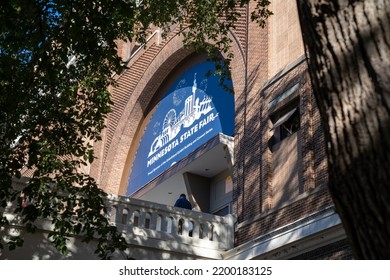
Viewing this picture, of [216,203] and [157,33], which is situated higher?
[157,33]

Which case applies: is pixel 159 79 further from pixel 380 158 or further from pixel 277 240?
pixel 380 158

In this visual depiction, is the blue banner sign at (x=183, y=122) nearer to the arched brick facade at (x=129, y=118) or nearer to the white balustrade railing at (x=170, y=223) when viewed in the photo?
the arched brick facade at (x=129, y=118)

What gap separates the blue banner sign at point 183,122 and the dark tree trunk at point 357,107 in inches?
698

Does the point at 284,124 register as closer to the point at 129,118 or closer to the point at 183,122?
the point at 183,122

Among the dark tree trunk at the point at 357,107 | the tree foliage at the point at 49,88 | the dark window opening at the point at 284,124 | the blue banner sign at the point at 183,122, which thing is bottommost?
the dark tree trunk at the point at 357,107

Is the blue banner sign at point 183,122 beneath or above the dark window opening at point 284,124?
above

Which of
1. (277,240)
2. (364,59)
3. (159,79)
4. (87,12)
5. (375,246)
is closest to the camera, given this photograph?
(375,246)

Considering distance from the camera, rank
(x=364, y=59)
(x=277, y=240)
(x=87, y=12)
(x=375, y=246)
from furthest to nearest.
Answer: (x=277, y=240) → (x=87, y=12) → (x=364, y=59) → (x=375, y=246)

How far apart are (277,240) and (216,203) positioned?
606 cm

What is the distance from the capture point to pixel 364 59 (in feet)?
10.3

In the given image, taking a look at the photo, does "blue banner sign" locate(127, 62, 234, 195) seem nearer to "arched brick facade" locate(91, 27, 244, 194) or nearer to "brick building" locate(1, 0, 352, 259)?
"brick building" locate(1, 0, 352, 259)

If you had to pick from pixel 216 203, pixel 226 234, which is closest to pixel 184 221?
pixel 226 234

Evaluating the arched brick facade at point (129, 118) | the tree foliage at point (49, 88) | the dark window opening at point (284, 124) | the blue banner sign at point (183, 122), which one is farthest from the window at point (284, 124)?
the arched brick facade at point (129, 118)

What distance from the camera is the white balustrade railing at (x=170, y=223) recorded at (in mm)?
17312
